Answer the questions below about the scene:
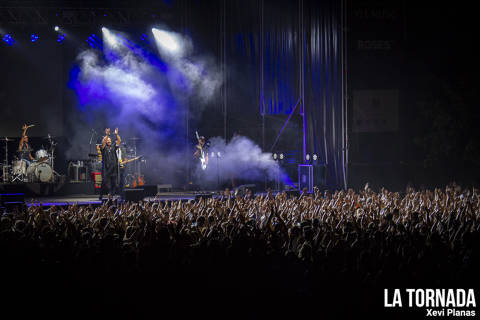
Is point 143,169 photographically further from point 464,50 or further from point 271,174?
point 464,50

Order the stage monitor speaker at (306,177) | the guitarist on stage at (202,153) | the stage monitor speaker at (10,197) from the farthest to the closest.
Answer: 1. the guitarist on stage at (202,153)
2. the stage monitor speaker at (306,177)
3. the stage monitor speaker at (10,197)

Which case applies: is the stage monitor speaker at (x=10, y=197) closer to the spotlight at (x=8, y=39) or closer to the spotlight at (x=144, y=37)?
the spotlight at (x=8, y=39)

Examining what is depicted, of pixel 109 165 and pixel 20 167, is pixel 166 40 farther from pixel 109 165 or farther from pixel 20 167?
pixel 109 165

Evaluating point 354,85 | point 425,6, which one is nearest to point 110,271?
point 354,85

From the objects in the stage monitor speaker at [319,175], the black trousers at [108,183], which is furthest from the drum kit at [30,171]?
the stage monitor speaker at [319,175]

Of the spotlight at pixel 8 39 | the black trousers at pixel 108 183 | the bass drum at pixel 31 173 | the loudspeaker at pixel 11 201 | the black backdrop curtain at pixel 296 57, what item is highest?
the spotlight at pixel 8 39

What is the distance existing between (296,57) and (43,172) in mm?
8782

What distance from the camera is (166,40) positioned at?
17.2m

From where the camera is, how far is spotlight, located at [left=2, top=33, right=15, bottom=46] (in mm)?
16156

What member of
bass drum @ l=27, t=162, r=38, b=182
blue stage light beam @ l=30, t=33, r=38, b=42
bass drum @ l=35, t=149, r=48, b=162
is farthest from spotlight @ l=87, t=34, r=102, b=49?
bass drum @ l=27, t=162, r=38, b=182

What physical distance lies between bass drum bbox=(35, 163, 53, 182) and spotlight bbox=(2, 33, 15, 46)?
4.98 m

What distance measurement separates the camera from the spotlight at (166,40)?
17.1 m

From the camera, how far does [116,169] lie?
39.5ft

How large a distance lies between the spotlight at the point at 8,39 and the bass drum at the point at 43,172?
16.3ft
